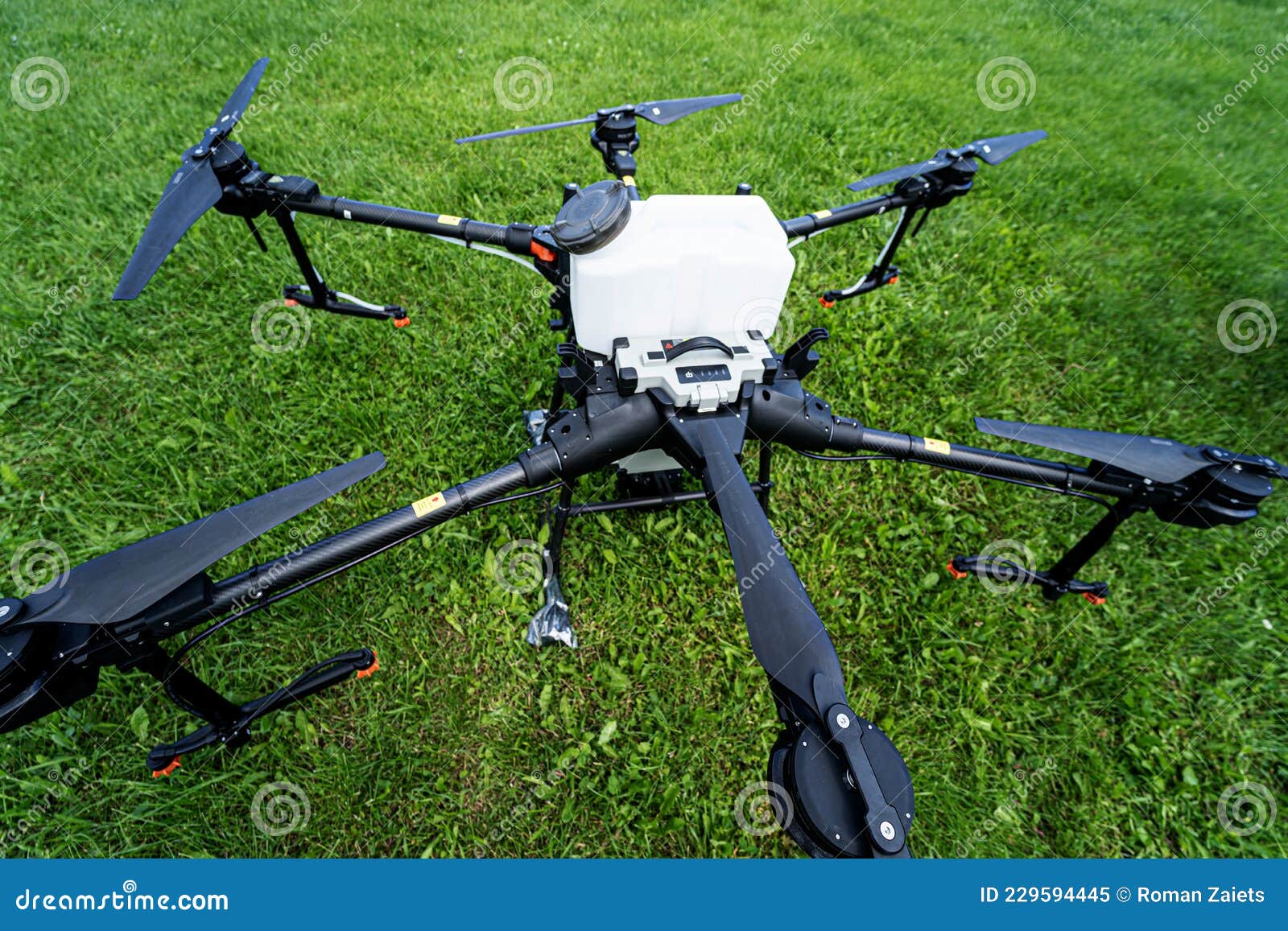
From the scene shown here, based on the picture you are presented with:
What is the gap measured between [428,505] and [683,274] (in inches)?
59.0

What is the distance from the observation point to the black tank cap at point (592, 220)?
2.47m

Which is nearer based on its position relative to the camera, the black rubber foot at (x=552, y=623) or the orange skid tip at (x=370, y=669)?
the orange skid tip at (x=370, y=669)

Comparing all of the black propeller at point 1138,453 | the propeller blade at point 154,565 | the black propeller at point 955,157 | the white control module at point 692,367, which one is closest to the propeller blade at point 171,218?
the propeller blade at point 154,565

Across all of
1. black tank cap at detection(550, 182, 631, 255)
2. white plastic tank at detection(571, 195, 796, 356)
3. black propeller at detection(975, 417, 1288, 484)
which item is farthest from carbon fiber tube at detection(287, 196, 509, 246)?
black propeller at detection(975, 417, 1288, 484)

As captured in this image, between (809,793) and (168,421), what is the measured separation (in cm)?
518

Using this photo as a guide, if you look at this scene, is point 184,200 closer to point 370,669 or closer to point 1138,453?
point 370,669

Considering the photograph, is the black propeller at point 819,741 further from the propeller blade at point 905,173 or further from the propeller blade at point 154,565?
the propeller blade at point 905,173

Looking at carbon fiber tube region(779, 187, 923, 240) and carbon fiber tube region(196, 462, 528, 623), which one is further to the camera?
carbon fiber tube region(779, 187, 923, 240)

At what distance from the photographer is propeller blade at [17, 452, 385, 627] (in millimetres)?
1992

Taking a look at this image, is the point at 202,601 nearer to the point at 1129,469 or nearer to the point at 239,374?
the point at 239,374

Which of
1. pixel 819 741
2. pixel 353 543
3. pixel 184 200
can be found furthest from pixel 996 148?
pixel 184 200

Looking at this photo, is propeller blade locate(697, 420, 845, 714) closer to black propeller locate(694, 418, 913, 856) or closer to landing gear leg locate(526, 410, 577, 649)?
black propeller locate(694, 418, 913, 856)

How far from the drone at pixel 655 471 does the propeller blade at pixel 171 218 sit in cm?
1

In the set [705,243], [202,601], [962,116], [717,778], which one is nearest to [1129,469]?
[705,243]
